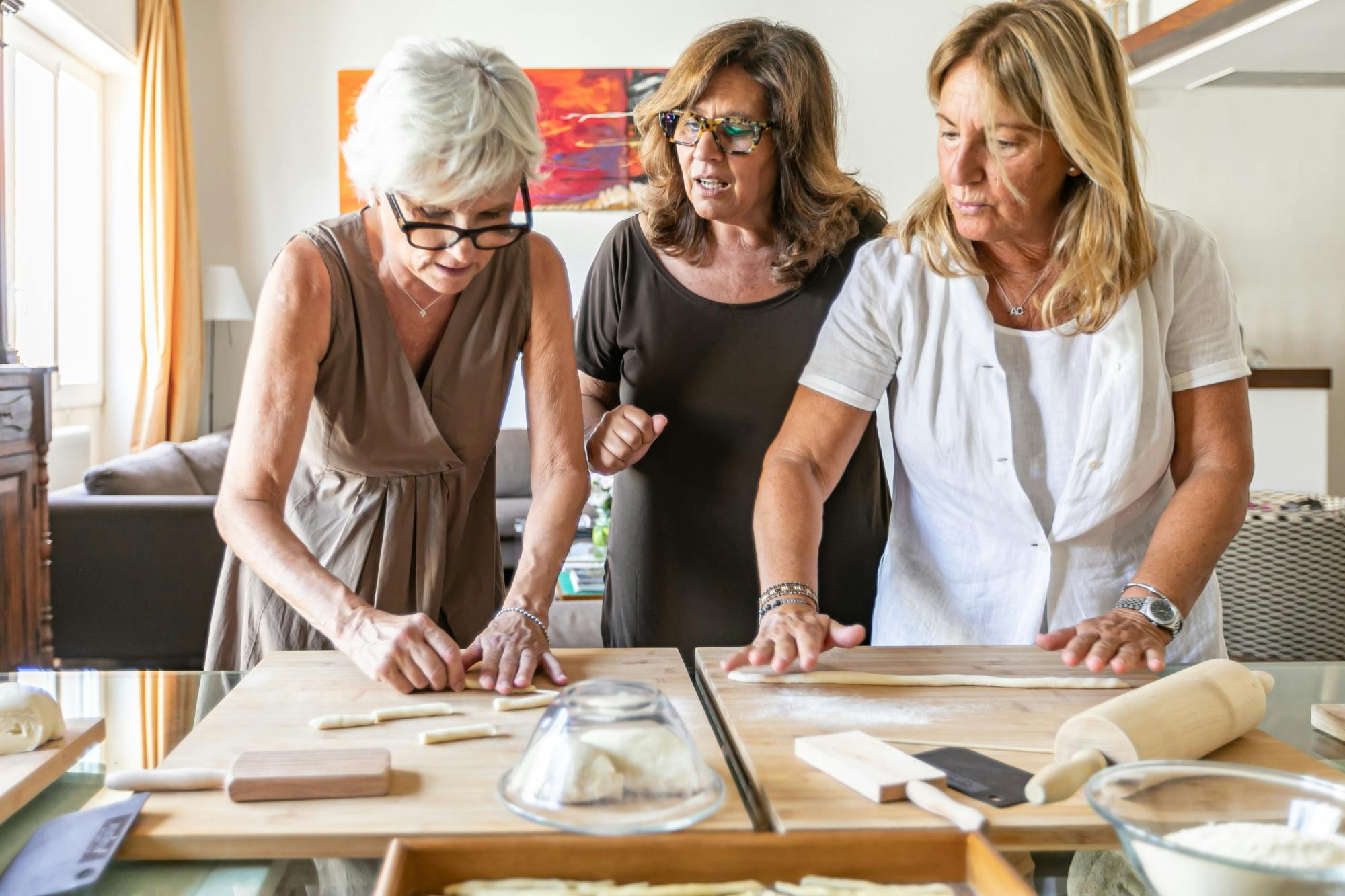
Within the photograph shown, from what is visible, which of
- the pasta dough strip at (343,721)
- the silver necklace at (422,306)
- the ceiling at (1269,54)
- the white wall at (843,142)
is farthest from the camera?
the white wall at (843,142)

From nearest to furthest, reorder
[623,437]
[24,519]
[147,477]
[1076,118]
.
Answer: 1. [1076,118]
2. [623,437]
3. [24,519]
4. [147,477]

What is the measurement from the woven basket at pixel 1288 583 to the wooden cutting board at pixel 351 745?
9.68 feet

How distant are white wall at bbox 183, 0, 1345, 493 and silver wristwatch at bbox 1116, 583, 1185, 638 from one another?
5.15 metres

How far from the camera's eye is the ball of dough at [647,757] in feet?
2.81

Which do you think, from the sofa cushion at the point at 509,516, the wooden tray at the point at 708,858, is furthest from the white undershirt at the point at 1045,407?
the sofa cushion at the point at 509,516

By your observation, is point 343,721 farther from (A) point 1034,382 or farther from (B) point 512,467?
(B) point 512,467

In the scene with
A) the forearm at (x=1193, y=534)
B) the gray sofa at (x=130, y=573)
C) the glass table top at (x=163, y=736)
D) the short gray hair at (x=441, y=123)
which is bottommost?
the gray sofa at (x=130, y=573)

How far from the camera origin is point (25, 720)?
3.45 feet

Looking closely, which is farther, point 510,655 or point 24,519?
point 24,519

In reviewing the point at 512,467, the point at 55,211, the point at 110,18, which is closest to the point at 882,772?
the point at 512,467

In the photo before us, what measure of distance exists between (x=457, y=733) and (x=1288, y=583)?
11.2 ft

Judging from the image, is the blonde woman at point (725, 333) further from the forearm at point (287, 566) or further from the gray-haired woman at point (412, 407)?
the forearm at point (287, 566)

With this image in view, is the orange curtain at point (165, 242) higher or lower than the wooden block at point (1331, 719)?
higher

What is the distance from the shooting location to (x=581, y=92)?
6355mm
